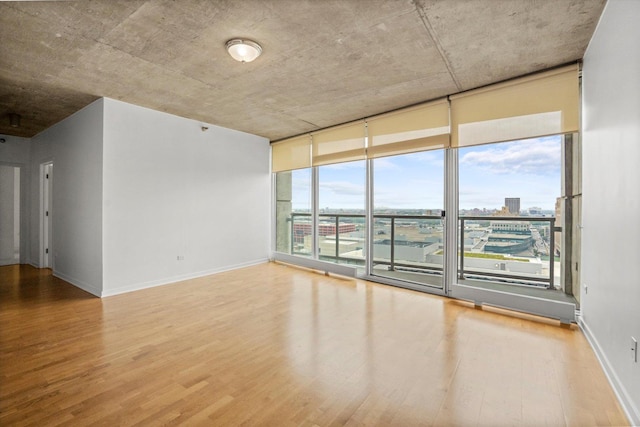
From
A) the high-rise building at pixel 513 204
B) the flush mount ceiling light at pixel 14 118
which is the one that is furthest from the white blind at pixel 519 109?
the flush mount ceiling light at pixel 14 118

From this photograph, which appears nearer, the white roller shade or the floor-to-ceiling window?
the floor-to-ceiling window

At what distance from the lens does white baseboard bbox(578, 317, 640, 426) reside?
163cm

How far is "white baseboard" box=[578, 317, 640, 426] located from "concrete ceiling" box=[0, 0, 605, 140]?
258 cm

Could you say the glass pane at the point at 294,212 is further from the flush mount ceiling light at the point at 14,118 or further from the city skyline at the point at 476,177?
the flush mount ceiling light at the point at 14,118

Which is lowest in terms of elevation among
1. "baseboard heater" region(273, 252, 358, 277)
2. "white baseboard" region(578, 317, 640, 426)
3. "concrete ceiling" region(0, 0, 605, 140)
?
"white baseboard" region(578, 317, 640, 426)

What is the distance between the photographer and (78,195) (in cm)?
444

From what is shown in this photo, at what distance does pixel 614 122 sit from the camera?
206 cm

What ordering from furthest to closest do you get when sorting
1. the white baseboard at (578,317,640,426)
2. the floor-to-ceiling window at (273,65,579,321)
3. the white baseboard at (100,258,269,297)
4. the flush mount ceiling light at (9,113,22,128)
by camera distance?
the flush mount ceiling light at (9,113,22,128), the white baseboard at (100,258,269,297), the floor-to-ceiling window at (273,65,579,321), the white baseboard at (578,317,640,426)

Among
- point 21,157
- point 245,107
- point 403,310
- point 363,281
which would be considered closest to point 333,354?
point 403,310

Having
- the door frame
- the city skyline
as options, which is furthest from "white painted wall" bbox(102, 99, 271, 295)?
the door frame

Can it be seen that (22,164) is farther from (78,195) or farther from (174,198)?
(174,198)

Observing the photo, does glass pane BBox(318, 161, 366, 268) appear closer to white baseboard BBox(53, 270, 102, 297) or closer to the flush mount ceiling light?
white baseboard BBox(53, 270, 102, 297)

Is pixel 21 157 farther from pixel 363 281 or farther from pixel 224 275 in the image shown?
pixel 363 281

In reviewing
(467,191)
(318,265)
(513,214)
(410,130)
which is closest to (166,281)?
(318,265)
